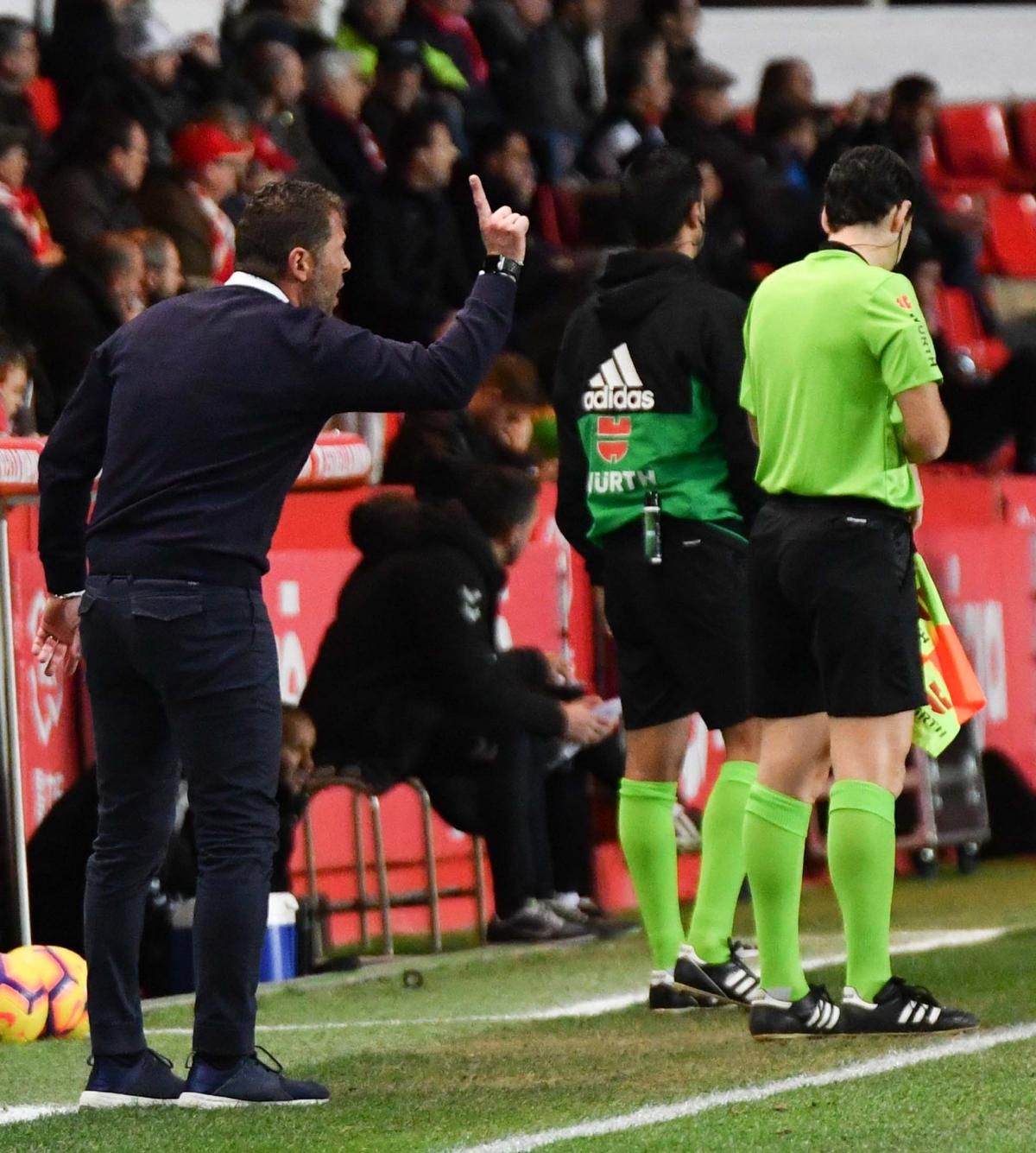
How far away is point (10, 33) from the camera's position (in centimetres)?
1188

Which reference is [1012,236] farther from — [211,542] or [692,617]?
[211,542]

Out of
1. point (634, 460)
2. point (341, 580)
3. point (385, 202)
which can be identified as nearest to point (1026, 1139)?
point (634, 460)

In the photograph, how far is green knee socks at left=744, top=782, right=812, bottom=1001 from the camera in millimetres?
6078

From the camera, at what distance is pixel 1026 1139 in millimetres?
4629

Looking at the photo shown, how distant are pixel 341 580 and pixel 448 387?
13.4ft

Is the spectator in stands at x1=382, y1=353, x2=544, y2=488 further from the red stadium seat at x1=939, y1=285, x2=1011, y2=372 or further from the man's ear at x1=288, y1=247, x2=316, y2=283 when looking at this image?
the red stadium seat at x1=939, y1=285, x2=1011, y2=372

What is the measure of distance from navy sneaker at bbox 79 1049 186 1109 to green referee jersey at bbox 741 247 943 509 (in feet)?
6.07

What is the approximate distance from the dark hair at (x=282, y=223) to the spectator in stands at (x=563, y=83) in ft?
30.8

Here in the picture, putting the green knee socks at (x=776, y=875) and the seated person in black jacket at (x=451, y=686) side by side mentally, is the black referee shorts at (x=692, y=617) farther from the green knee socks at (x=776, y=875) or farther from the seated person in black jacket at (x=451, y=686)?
the seated person in black jacket at (x=451, y=686)

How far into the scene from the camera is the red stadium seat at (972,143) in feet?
62.1

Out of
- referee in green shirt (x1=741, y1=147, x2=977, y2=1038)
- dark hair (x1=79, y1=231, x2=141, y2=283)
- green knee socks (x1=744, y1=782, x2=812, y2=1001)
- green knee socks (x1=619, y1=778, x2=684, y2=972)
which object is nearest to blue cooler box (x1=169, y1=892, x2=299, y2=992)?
green knee socks (x1=619, y1=778, x2=684, y2=972)

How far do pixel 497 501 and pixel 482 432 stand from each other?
1.00 meters

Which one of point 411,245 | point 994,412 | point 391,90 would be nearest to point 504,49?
point 391,90

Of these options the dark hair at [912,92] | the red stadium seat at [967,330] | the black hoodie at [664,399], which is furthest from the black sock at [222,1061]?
the dark hair at [912,92]
